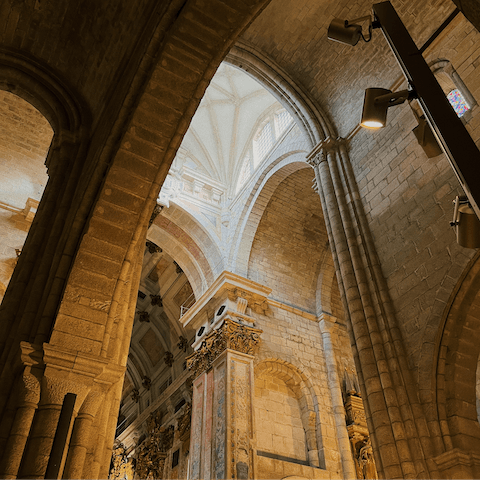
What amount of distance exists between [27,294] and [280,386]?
Answer: 7.82 m

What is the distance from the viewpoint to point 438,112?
2.05 meters

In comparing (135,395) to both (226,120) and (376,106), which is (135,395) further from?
(376,106)

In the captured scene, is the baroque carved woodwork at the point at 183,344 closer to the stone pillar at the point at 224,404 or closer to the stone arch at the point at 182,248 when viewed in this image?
the stone arch at the point at 182,248

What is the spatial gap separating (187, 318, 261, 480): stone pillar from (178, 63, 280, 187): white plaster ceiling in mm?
6470

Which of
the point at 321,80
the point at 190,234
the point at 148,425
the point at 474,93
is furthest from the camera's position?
the point at 148,425

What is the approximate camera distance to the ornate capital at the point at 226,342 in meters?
10.3

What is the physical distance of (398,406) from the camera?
528cm

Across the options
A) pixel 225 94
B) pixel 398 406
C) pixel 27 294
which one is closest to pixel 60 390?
pixel 27 294

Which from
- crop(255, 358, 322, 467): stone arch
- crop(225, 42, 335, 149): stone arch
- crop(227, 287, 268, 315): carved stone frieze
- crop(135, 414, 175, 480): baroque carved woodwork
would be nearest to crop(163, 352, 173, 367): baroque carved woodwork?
crop(135, 414, 175, 480): baroque carved woodwork

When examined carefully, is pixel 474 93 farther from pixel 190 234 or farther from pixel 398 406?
pixel 190 234

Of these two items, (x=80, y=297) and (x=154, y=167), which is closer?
(x=80, y=297)

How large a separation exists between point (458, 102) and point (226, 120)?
10.0 metres

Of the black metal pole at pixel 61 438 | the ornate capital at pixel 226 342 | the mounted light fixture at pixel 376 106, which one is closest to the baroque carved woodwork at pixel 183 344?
the ornate capital at pixel 226 342

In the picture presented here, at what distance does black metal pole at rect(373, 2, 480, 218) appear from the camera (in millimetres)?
1795
